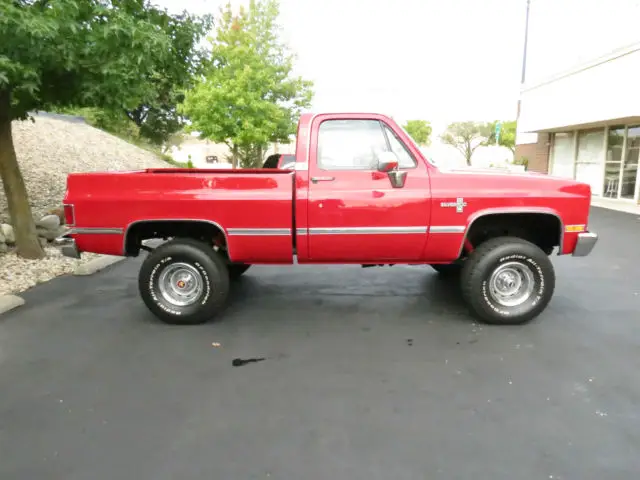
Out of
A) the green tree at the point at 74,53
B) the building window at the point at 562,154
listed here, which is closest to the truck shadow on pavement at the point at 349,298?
the green tree at the point at 74,53

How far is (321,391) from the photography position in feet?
11.4

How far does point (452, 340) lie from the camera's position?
4430 millimetres

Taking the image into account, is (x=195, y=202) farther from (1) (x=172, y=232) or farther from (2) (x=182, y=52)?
(2) (x=182, y=52)

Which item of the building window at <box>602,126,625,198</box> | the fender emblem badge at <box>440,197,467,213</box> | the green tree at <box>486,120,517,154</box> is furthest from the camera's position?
the green tree at <box>486,120,517,154</box>

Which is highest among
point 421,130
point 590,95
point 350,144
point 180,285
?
point 421,130

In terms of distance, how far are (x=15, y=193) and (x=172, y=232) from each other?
11.3 feet

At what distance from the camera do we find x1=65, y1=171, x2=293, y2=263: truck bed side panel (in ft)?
15.2

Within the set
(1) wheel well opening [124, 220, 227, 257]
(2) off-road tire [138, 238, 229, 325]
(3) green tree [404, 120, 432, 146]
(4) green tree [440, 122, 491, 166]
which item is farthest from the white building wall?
(3) green tree [404, 120, 432, 146]

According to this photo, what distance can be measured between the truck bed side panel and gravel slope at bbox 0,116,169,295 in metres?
2.22

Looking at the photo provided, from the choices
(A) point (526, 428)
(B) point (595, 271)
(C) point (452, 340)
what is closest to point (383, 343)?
(C) point (452, 340)

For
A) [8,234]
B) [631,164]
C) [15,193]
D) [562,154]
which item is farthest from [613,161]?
[8,234]

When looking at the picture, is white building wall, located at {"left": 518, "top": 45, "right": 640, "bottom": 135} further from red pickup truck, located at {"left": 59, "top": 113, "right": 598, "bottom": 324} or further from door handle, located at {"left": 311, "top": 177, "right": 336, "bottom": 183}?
door handle, located at {"left": 311, "top": 177, "right": 336, "bottom": 183}

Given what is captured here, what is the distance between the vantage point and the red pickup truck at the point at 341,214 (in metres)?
4.62

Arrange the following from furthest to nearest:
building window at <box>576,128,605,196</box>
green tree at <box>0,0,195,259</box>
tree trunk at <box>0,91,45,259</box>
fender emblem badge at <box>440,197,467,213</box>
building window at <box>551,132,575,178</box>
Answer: building window at <box>551,132,575,178</box>
building window at <box>576,128,605,196</box>
tree trunk at <box>0,91,45,259</box>
fender emblem badge at <box>440,197,467,213</box>
green tree at <box>0,0,195,259</box>
